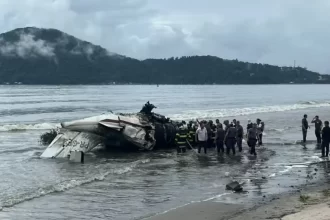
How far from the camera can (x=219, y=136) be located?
2208 centimetres

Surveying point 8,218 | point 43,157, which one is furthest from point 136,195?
point 43,157

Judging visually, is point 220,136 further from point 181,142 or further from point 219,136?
point 181,142

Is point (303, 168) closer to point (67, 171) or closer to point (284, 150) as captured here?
point (284, 150)

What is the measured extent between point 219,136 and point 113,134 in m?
5.45

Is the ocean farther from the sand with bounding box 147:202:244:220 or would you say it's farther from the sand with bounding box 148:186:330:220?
the sand with bounding box 148:186:330:220

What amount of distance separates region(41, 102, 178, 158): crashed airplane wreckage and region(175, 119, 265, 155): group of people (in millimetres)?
1178

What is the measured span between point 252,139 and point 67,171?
26.9ft

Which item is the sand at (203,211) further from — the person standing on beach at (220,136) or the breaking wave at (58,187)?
the person standing on beach at (220,136)

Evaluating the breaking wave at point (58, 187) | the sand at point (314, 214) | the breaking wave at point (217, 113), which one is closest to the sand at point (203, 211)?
the sand at point (314, 214)

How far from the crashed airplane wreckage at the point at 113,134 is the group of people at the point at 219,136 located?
1.18m

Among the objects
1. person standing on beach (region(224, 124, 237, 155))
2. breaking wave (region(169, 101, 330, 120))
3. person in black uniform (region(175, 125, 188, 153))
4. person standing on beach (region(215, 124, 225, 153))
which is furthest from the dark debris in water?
breaking wave (region(169, 101, 330, 120))

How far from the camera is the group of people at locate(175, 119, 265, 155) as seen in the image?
21359mm

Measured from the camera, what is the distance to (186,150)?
23656mm

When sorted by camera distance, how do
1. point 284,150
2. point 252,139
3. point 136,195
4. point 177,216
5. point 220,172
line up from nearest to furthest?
point 177,216, point 136,195, point 220,172, point 252,139, point 284,150
